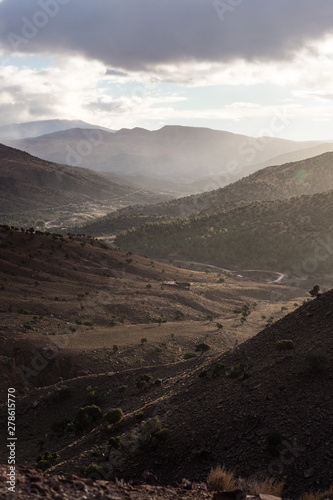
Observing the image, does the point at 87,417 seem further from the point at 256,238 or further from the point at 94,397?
the point at 256,238

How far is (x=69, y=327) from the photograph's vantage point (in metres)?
36.4

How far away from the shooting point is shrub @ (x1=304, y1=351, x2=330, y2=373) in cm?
1561

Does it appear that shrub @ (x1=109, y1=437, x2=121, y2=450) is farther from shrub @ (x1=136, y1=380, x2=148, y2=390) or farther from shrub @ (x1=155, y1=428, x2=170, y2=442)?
shrub @ (x1=136, y1=380, x2=148, y2=390)

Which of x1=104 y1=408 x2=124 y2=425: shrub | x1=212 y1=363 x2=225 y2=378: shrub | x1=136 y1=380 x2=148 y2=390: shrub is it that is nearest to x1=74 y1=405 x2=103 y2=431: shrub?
x1=104 y1=408 x2=124 y2=425: shrub

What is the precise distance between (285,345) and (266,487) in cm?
844

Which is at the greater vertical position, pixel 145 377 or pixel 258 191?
pixel 258 191

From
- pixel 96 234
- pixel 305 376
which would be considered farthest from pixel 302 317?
pixel 96 234

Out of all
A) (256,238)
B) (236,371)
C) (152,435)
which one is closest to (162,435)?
(152,435)

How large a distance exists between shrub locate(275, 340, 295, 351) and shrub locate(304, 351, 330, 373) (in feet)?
7.59

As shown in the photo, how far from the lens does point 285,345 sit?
18.8m

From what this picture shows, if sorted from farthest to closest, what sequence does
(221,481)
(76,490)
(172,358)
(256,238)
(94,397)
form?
1. (256,238)
2. (172,358)
3. (94,397)
4. (221,481)
5. (76,490)

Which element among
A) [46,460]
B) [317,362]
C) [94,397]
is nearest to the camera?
[317,362]

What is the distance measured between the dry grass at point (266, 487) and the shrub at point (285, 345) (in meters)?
7.81

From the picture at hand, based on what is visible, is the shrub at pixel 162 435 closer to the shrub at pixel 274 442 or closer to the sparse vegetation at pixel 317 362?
the shrub at pixel 274 442
